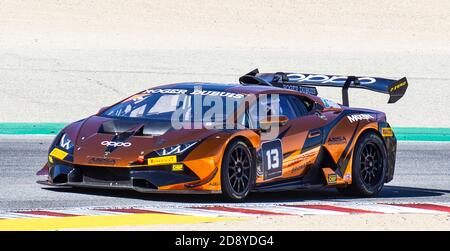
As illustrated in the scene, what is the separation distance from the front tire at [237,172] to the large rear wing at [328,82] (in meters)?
2.02

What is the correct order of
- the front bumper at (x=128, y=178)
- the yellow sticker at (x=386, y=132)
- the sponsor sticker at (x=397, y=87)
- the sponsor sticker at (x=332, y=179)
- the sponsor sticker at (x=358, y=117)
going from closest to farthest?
the front bumper at (x=128, y=178) → the sponsor sticker at (x=332, y=179) → the sponsor sticker at (x=358, y=117) → the yellow sticker at (x=386, y=132) → the sponsor sticker at (x=397, y=87)

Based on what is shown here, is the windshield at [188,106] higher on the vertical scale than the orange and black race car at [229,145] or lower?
higher

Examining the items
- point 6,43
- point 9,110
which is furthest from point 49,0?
point 9,110

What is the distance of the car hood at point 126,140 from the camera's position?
Answer: 38.6ft

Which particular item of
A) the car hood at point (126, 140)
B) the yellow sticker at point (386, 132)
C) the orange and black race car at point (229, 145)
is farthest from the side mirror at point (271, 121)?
the yellow sticker at point (386, 132)

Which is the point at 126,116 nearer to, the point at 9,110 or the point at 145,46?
the point at 9,110

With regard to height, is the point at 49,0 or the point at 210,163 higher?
the point at 49,0

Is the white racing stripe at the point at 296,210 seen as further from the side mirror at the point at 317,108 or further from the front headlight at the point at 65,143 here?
the front headlight at the point at 65,143

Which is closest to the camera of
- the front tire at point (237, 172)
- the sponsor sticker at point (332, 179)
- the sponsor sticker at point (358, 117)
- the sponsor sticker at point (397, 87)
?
the front tire at point (237, 172)

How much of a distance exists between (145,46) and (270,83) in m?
20.1

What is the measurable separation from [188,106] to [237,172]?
3.34 feet

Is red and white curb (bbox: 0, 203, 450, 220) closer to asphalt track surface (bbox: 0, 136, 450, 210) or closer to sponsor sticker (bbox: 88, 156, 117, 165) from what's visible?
asphalt track surface (bbox: 0, 136, 450, 210)

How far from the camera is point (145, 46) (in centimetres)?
3425

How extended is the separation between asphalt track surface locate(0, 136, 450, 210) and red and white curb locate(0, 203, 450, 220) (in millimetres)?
324
